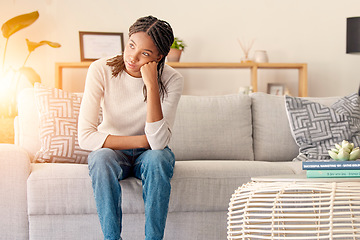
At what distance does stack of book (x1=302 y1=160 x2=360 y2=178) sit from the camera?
1.43 m

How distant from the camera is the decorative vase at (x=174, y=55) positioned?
12.1 feet

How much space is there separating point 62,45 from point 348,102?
205 centimetres

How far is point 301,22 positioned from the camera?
13.2 feet

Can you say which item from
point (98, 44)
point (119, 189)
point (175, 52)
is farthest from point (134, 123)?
point (98, 44)

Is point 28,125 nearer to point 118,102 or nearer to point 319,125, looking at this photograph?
point 118,102

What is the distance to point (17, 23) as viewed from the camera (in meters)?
3.52

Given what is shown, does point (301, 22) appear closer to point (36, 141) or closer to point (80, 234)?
point (36, 141)

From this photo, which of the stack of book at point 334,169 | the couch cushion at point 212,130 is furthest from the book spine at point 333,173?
the couch cushion at point 212,130

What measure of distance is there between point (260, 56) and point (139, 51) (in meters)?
1.97

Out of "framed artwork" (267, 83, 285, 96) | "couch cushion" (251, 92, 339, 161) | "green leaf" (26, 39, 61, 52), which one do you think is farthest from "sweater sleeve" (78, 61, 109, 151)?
"framed artwork" (267, 83, 285, 96)

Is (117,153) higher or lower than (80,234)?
higher

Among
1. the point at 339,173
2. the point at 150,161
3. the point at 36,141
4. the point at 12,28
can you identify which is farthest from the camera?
the point at 12,28

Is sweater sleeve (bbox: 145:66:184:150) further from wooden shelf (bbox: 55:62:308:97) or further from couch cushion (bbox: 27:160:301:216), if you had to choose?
wooden shelf (bbox: 55:62:308:97)

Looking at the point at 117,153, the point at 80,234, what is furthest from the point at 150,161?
the point at 80,234
